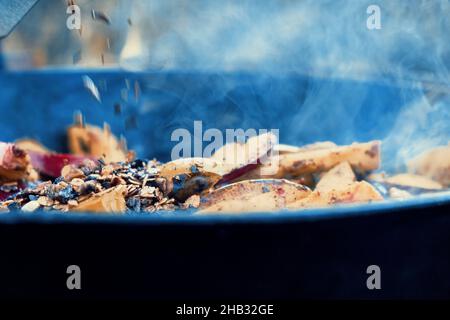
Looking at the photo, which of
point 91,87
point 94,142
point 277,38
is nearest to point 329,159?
point 94,142

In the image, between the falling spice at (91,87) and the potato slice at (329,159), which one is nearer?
the potato slice at (329,159)

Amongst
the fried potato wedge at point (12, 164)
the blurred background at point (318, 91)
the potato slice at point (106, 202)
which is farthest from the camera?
the blurred background at point (318, 91)

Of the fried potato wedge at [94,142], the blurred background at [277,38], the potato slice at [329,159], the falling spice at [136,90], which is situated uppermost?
the blurred background at [277,38]

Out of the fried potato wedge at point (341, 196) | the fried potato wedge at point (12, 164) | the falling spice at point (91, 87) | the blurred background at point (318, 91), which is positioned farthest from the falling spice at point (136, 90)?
the fried potato wedge at point (341, 196)

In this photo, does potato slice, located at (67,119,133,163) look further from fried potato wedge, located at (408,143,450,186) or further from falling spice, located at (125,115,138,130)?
fried potato wedge, located at (408,143,450,186)

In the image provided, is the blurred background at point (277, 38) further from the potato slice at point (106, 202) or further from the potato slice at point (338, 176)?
the potato slice at point (106, 202)

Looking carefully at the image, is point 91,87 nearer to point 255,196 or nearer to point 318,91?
point 318,91

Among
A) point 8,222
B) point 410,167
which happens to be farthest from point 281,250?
point 410,167
